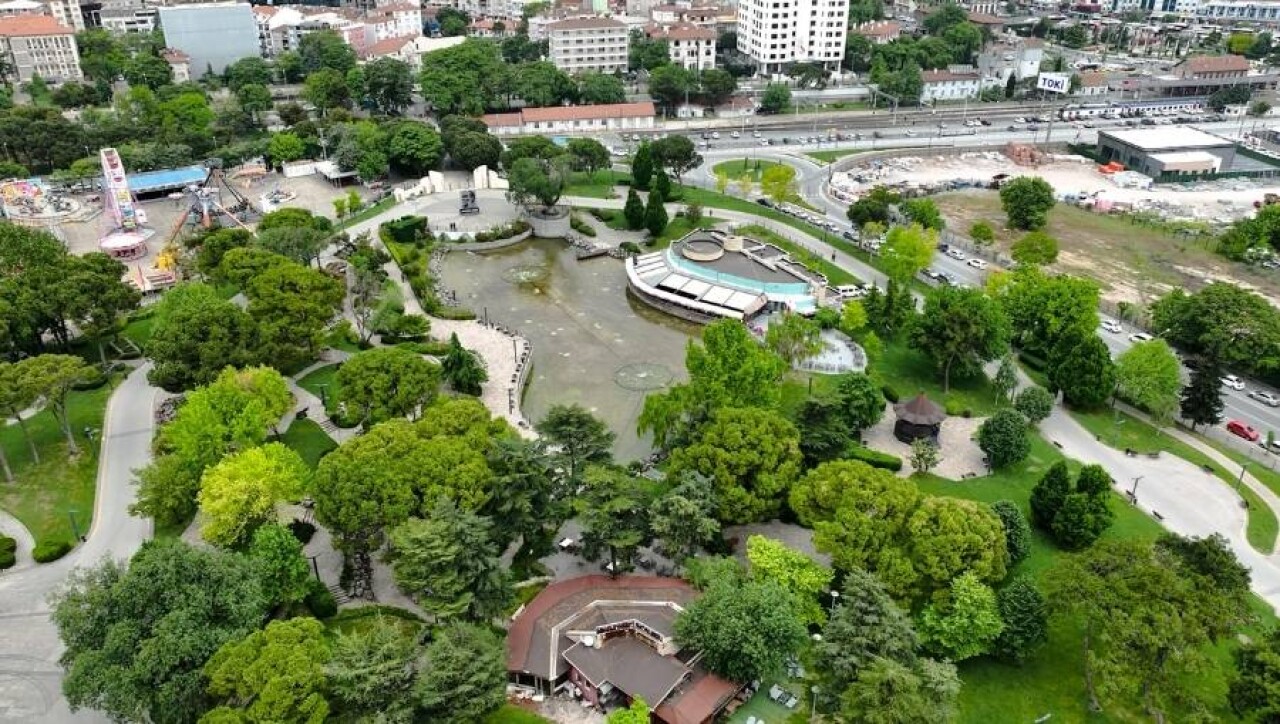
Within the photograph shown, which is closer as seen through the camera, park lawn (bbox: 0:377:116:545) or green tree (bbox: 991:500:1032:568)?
green tree (bbox: 991:500:1032:568)

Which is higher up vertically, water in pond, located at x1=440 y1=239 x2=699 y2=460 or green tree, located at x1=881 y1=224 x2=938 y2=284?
green tree, located at x1=881 y1=224 x2=938 y2=284

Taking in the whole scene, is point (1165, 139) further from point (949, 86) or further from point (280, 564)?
point (280, 564)

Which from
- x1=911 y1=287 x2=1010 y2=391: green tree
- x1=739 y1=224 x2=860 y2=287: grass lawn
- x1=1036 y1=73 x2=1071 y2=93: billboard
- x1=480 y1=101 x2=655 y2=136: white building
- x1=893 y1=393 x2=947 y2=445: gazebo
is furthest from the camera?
x1=1036 y1=73 x2=1071 y2=93: billboard

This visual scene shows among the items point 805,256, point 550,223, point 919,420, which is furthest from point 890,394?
point 550,223

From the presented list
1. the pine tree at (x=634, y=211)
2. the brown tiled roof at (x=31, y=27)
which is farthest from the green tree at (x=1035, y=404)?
the brown tiled roof at (x=31, y=27)

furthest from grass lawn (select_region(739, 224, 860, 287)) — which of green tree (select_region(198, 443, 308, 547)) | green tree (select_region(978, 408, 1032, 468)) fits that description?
green tree (select_region(198, 443, 308, 547))

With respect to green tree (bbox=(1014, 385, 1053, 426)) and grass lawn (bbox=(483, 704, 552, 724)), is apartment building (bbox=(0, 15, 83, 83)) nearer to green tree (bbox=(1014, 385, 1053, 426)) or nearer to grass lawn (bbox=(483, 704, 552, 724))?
grass lawn (bbox=(483, 704, 552, 724))

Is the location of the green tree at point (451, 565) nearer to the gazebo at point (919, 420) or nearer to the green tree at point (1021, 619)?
the green tree at point (1021, 619)
